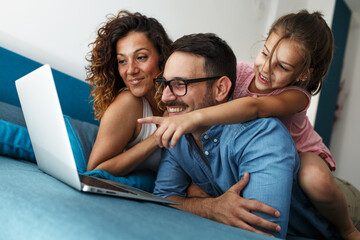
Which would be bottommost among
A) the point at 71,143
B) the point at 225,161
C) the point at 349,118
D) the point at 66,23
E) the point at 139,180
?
the point at 349,118

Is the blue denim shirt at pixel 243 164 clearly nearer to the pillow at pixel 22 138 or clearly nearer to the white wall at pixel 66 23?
the pillow at pixel 22 138

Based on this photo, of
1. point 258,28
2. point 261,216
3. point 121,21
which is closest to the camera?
point 261,216

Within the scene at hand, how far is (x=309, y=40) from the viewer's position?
54.3 inches

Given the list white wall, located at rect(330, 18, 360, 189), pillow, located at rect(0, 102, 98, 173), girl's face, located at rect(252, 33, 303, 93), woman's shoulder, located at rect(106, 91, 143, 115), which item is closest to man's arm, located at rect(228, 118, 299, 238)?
girl's face, located at rect(252, 33, 303, 93)

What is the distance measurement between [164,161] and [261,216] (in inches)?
22.1

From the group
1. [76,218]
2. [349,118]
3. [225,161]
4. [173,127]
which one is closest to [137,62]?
[225,161]

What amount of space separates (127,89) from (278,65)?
83 cm

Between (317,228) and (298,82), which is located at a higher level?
(298,82)

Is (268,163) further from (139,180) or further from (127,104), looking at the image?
(127,104)

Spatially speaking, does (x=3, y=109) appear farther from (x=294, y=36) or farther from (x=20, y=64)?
(x=294, y=36)

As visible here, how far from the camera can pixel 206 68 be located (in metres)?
1.30

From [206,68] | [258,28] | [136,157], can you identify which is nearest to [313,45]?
[206,68]

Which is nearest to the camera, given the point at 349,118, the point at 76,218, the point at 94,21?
the point at 76,218

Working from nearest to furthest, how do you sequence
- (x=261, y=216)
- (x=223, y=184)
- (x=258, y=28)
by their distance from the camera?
(x=261, y=216) → (x=223, y=184) → (x=258, y=28)
